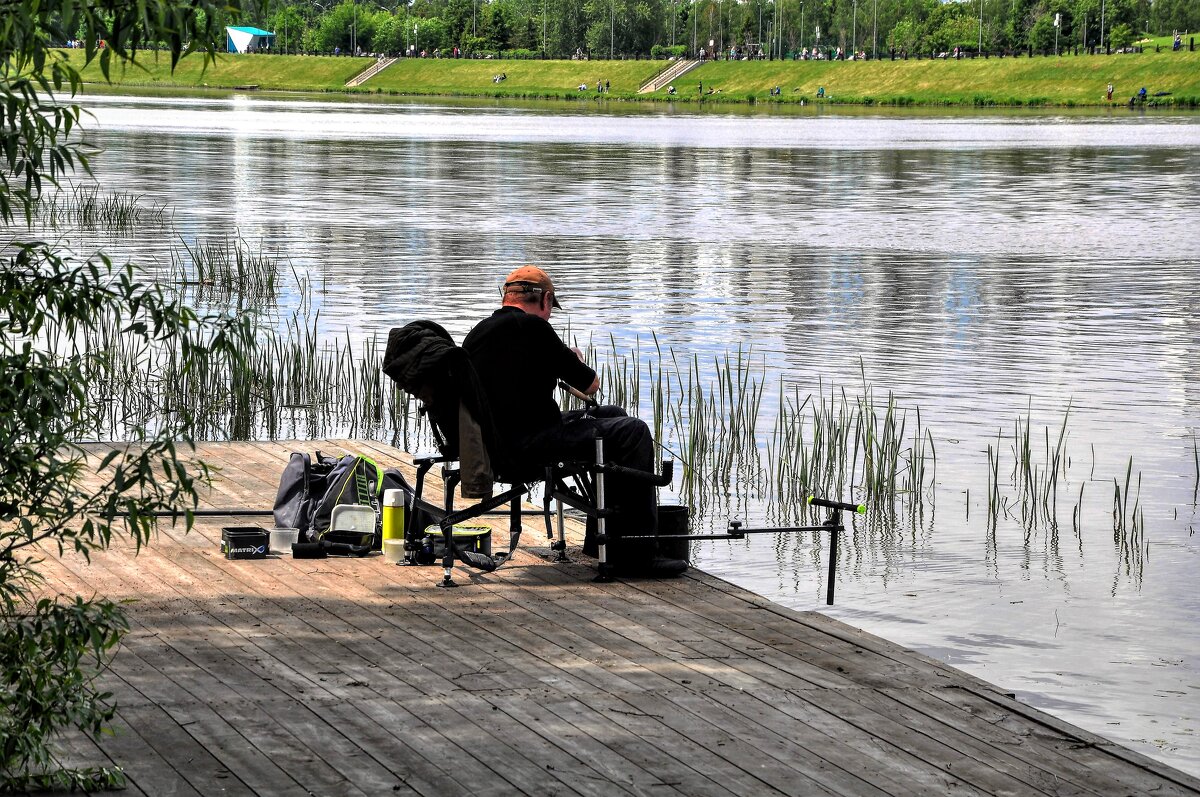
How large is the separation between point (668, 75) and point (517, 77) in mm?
11572

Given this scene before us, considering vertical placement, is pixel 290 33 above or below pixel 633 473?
above

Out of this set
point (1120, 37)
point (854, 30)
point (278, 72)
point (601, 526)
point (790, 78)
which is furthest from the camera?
point (854, 30)

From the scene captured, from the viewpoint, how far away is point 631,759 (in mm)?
4820

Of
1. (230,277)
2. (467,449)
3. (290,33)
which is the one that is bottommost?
(467,449)

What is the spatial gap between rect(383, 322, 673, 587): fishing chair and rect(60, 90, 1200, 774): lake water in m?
1.74

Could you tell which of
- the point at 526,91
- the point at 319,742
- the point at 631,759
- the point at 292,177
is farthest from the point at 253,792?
the point at 526,91

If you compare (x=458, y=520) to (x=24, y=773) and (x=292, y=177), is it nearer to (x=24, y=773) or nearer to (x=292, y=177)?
(x=24, y=773)

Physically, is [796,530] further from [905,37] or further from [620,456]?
[905,37]

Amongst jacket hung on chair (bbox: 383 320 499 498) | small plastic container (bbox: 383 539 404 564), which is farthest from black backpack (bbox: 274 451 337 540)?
jacket hung on chair (bbox: 383 320 499 498)

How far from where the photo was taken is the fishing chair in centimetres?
670

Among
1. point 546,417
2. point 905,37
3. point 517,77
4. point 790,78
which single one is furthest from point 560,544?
point 905,37

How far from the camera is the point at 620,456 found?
22.9 feet

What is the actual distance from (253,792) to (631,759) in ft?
3.46

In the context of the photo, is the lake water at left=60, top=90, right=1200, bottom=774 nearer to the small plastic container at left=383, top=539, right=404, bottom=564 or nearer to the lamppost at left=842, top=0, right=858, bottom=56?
the small plastic container at left=383, top=539, right=404, bottom=564
